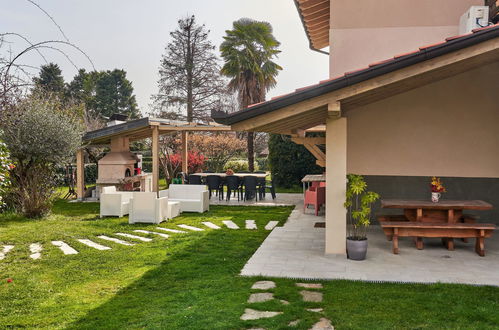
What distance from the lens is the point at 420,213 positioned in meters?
7.05

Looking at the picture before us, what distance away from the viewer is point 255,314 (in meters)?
4.31

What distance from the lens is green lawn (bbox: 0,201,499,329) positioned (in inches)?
164

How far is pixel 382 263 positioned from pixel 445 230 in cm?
127

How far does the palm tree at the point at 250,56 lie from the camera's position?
21.9 m

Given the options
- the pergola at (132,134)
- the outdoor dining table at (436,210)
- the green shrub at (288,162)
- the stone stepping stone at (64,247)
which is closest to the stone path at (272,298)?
the outdoor dining table at (436,210)

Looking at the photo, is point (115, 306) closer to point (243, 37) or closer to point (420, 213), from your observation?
point (420, 213)

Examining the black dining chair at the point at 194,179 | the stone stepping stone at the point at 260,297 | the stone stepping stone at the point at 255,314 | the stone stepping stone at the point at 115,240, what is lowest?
the stone stepping stone at the point at 255,314

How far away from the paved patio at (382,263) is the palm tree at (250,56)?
48.7 feet

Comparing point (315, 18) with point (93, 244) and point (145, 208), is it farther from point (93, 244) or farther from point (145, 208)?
point (93, 244)

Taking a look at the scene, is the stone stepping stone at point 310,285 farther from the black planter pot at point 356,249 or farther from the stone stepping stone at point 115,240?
the stone stepping stone at point 115,240

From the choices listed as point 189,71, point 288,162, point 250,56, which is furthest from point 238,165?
point 288,162

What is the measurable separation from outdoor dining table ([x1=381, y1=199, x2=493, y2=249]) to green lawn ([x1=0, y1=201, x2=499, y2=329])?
2038mm

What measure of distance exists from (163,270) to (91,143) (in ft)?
35.1

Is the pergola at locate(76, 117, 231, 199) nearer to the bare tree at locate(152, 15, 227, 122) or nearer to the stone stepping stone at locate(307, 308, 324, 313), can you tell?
the stone stepping stone at locate(307, 308, 324, 313)
